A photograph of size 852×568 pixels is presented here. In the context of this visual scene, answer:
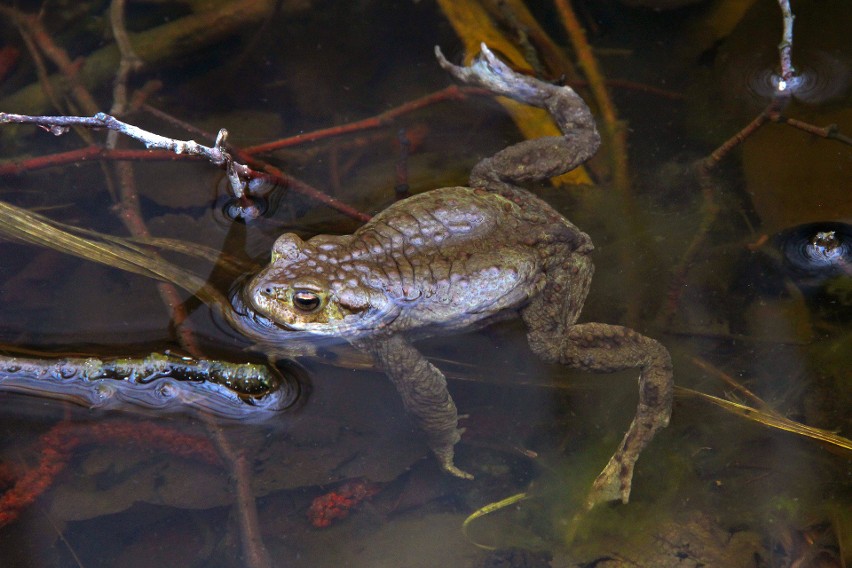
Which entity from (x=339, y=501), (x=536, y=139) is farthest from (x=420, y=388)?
(x=536, y=139)

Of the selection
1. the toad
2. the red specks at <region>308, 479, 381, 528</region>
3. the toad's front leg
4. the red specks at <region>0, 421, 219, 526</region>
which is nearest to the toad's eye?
the toad

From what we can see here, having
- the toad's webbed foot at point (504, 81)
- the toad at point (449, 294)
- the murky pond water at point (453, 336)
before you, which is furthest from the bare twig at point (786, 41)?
the toad at point (449, 294)

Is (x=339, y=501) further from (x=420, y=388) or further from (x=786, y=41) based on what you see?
(x=786, y=41)

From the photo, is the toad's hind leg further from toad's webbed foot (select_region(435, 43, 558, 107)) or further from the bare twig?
the bare twig

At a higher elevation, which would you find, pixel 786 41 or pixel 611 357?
pixel 786 41

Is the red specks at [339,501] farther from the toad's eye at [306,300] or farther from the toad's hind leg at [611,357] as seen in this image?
the toad's hind leg at [611,357]

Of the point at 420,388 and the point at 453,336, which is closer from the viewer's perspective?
the point at 420,388

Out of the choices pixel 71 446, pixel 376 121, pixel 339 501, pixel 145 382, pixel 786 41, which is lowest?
pixel 339 501
